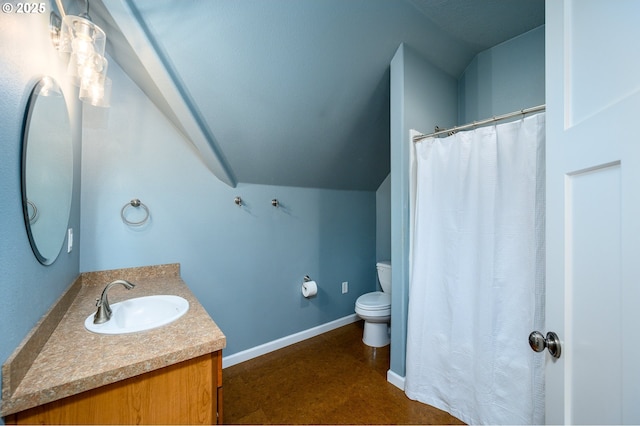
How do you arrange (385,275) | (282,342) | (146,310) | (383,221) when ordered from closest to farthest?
(146,310), (282,342), (385,275), (383,221)

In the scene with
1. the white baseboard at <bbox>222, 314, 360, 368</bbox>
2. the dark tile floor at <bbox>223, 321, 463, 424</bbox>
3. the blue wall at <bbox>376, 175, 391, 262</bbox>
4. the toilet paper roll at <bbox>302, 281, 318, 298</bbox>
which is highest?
the blue wall at <bbox>376, 175, 391, 262</bbox>

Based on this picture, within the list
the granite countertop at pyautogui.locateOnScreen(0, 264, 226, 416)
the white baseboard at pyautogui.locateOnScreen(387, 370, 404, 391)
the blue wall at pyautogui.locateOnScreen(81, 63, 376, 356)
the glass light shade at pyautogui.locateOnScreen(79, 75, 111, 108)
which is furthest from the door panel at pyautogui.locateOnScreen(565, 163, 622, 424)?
the blue wall at pyautogui.locateOnScreen(81, 63, 376, 356)

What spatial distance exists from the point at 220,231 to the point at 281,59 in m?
1.29

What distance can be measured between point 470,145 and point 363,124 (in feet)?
3.11

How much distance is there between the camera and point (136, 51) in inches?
48.9

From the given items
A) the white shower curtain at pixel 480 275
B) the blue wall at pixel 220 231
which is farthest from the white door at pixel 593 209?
the blue wall at pixel 220 231

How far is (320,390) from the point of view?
1757 mm

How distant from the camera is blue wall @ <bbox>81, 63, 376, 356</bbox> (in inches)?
62.0

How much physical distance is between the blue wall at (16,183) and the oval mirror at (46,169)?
0.09 ft

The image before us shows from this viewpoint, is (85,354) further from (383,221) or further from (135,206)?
(383,221)

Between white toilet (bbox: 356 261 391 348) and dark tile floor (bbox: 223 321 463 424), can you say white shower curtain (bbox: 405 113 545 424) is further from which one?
white toilet (bbox: 356 261 391 348)

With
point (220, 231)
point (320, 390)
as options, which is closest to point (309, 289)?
point (320, 390)

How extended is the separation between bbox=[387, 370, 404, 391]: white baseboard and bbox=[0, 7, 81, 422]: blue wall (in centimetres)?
193

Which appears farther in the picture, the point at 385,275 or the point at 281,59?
the point at 385,275
